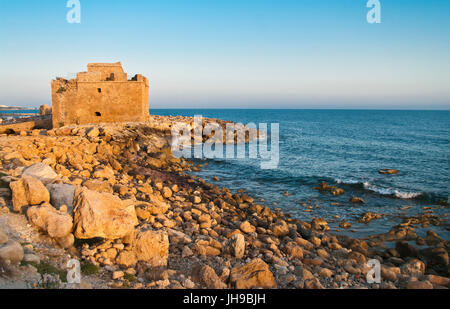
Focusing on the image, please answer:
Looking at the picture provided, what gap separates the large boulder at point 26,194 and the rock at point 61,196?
0.28m

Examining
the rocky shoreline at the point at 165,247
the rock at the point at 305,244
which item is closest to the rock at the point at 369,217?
the rocky shoreline at the point at 165,247

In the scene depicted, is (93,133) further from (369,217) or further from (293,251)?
(369,217)

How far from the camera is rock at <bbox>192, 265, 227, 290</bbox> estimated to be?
504 cm

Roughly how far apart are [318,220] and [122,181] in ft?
25.0

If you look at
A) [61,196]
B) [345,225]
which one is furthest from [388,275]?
[61,196]

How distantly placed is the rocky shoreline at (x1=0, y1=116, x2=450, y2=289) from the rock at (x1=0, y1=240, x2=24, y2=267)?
0.01 metres

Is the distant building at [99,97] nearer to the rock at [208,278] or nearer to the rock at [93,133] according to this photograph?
the rock at [93,133]

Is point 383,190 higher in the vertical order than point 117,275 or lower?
lower

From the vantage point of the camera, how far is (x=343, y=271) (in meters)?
6.37

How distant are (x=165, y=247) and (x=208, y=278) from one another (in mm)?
1313

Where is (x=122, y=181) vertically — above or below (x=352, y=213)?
above

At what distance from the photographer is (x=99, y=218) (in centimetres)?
549
